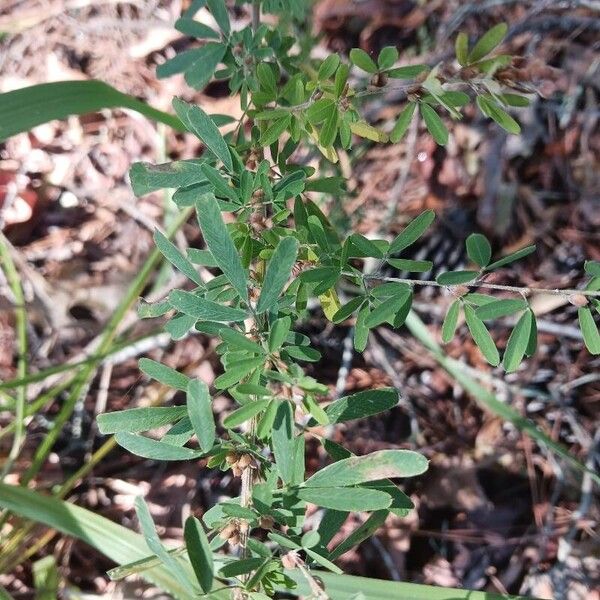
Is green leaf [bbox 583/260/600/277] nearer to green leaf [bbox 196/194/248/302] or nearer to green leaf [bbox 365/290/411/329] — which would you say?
green leaf [bbox 365/290/411/329]

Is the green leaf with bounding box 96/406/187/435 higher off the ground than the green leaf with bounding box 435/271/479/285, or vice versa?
the green leaf with bounding box 435/271/479/285

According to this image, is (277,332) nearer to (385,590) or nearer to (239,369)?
(239,369)

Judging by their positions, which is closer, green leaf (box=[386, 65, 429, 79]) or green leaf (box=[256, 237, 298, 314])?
green leaf (box=[256, 237, 298, 314])

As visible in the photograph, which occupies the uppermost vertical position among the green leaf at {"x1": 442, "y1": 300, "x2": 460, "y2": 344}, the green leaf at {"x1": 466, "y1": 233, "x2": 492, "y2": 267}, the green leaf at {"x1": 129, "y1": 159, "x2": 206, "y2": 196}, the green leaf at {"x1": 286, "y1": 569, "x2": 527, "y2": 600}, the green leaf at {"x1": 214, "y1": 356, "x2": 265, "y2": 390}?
the green leaf at {"x1": 129, "y1": 159, "x2": 206, "y2": 196}

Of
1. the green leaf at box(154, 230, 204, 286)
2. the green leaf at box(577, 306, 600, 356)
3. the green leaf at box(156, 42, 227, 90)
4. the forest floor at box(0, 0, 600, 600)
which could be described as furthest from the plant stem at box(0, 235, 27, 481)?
the green leaf at box(577, 306, 600, 356)

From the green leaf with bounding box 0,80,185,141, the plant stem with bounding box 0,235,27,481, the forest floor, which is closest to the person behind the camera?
the green leaf with bounding box 0,80,185,141

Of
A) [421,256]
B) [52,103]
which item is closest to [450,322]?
[52,103]
